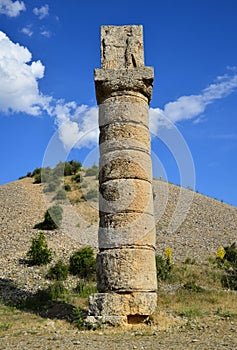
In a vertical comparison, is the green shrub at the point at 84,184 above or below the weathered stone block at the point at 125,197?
above

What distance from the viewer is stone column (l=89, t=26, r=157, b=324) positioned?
8719mm

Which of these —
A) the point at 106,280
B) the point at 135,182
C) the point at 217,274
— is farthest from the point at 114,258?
the point at 217,274

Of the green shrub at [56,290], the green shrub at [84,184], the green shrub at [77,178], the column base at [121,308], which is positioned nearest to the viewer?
the column base at [121,308]

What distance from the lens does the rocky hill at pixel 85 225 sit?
17047 millimetres

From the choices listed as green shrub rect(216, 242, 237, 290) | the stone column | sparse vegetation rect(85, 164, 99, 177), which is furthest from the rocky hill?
the stone column

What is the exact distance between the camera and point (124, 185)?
9.44 metres

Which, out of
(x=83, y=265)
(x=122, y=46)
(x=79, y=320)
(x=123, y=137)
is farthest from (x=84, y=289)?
(x=122, y=46)

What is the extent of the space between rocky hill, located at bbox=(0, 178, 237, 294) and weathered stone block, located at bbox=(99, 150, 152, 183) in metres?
5.76

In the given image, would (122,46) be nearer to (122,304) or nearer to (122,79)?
(122,79)

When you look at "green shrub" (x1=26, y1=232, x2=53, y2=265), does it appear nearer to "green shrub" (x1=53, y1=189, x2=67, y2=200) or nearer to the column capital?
the column capital

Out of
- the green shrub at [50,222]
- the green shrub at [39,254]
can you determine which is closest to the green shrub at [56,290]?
the green shrub at [39,254]

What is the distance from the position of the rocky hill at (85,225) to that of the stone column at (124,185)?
5363 mm

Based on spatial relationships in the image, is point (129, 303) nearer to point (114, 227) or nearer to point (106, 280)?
point (106, 280)

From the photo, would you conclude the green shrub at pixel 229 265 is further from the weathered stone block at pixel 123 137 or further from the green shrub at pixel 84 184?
the green shrub at pixel 84 184
